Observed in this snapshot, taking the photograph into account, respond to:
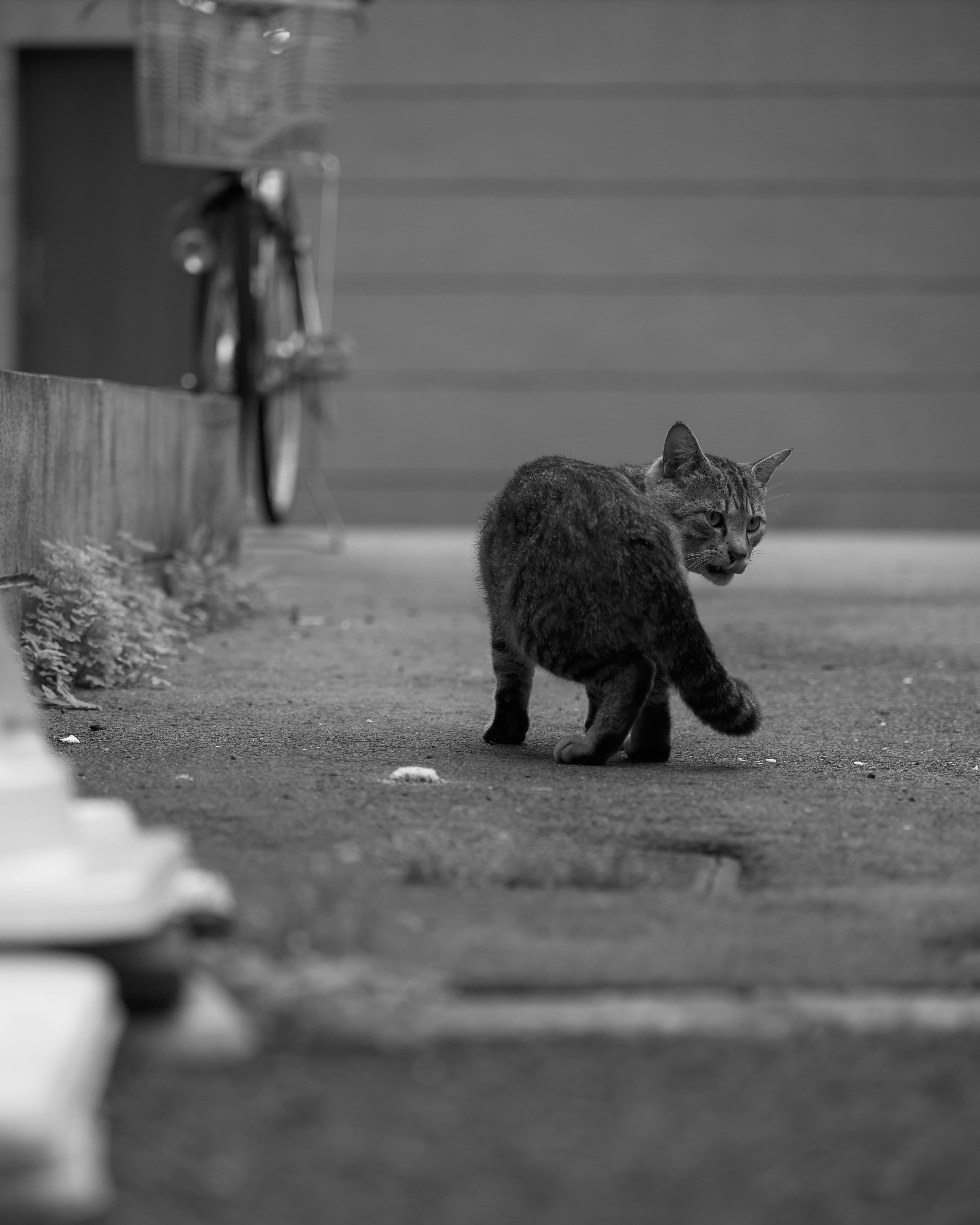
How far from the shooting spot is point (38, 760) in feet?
5.95

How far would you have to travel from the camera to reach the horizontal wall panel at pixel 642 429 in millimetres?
10648

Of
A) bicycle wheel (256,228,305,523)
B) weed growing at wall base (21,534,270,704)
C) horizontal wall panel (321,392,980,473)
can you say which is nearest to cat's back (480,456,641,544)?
weed growing at wall base (21,534,270,704)

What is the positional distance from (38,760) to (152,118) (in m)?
5.18

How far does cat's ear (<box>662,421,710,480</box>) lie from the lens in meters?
3.68

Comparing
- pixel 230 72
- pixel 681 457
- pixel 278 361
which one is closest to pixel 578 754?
pixel 681 457

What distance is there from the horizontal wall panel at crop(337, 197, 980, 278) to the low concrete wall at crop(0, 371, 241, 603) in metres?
4.54

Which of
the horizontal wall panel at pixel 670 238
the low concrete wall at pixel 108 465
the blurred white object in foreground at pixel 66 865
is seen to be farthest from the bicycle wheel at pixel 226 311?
the blurred white object in foreground at pixel 66 865

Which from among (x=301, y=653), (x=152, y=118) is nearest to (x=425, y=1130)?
(x=301, y=653)

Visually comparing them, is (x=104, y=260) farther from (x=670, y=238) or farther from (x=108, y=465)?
(x=108, y=465)

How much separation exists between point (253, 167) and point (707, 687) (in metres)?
4.44

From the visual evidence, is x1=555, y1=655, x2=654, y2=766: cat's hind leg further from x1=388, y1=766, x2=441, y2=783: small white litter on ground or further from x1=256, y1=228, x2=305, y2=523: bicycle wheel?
x1=256, y1=228, x2=305, y2=523: bicycle wheel

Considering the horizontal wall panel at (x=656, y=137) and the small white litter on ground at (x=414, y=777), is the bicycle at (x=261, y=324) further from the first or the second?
the small white litter on ground at (x=414, y=777)

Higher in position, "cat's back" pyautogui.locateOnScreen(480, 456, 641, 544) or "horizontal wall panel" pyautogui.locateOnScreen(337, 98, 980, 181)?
"horizontal wall panel" pyautogui.locateOnScreen(337, 98, 980, 181)

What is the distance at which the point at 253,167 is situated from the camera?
271 inches
